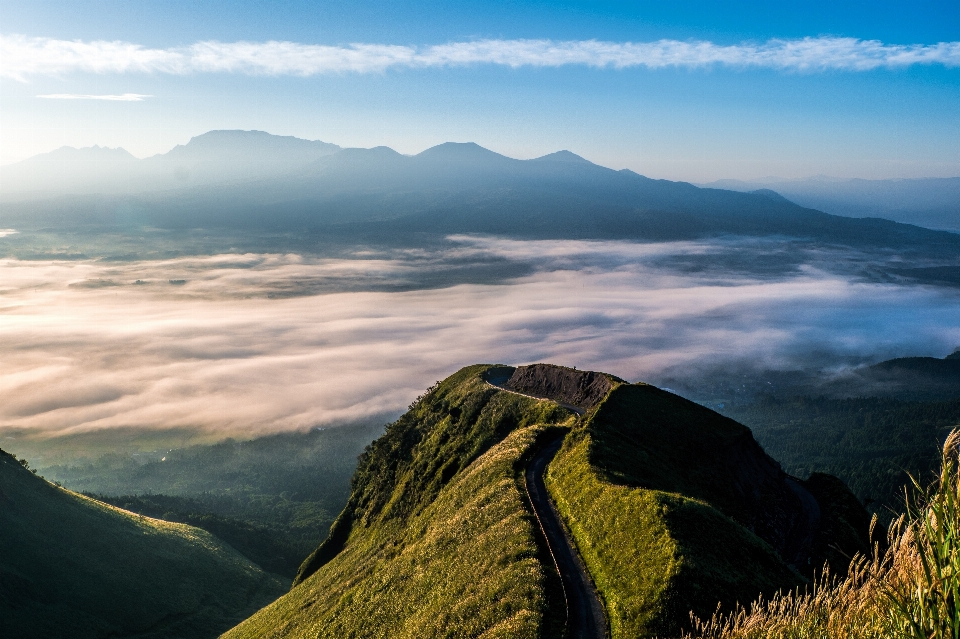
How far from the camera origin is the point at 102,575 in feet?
411

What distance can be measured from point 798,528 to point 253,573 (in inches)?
5328

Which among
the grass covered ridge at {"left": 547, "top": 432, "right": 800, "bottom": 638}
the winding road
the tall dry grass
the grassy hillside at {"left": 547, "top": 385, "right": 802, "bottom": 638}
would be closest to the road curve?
the winding road

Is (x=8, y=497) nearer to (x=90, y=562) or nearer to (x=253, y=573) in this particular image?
(x=90, y=562)

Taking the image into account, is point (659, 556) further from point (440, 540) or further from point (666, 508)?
point (440, 540)

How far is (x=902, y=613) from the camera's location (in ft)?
38.2

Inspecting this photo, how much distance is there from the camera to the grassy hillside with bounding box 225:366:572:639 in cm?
4100

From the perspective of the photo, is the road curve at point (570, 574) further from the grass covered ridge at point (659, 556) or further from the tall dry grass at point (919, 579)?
the tall dry grass at point (919, 579)

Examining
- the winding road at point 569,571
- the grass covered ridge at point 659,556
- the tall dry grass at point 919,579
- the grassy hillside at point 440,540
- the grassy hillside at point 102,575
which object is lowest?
the grassy hillside at point 102,575

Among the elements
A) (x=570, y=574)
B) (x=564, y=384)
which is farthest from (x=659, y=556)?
(x=564, y=384)

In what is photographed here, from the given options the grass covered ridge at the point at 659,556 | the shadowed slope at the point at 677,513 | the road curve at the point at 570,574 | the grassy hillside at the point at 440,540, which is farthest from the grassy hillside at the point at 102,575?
the grass covered ridge at the point at 659,556

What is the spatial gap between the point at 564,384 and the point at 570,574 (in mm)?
60655

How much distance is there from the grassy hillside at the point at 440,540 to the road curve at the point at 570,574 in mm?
1220

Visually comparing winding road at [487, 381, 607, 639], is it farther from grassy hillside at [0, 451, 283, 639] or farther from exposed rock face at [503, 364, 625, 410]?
grassy hillside at [0, 451, 283, 639]

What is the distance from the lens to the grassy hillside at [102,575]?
110 m
